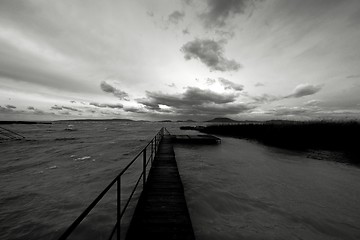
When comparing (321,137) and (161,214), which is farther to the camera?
(321,137)

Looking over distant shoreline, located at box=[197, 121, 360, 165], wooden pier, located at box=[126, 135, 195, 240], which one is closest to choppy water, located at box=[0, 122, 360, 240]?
wooden pier, located at box=[126, 135, 195, 240]

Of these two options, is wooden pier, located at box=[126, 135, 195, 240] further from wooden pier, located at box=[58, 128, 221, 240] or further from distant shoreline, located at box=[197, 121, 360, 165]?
distant shoreline, located at box=[197, 121, 360, 165]

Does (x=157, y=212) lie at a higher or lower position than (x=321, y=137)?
lower

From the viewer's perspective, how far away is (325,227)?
5.35 m

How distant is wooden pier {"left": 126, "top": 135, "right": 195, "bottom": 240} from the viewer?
3.61 meters

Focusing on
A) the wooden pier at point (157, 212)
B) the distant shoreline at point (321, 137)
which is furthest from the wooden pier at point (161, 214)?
the distant shoreline at point (321, 137)

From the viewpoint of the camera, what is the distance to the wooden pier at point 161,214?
361 centimetres

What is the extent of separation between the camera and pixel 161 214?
14.3ft

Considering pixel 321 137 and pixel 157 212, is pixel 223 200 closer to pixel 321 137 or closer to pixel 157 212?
pixel 157 212

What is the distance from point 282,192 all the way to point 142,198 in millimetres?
6267

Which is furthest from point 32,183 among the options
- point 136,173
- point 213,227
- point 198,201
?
point 213,227

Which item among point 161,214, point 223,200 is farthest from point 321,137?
point 161,214

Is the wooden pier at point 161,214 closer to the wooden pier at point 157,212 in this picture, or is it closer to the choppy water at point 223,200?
the wooden pier at point 157,212

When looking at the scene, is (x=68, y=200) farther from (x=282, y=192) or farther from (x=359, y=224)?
(x=359, y=224)
